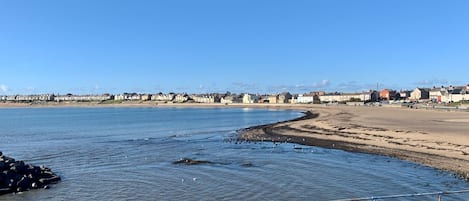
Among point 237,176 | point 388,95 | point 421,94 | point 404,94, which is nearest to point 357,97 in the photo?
point 388,95

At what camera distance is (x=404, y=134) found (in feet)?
107

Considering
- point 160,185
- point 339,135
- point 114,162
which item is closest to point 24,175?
point 160,185

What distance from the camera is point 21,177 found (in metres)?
17.6

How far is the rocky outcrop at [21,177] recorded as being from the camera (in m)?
16.8

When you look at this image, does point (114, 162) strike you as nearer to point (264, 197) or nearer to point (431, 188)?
point (264, 197)

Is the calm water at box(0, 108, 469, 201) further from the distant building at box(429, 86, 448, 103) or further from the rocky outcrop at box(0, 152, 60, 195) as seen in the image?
the distant building at box(429, 86, 448, 103)

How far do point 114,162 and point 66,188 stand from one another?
22.8ft

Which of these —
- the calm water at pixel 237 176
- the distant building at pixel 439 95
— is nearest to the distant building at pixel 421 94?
the distant building at pixel 439 95

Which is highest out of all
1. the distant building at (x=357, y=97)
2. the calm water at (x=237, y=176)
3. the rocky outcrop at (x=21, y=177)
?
the distant building at (x=357, y=97)

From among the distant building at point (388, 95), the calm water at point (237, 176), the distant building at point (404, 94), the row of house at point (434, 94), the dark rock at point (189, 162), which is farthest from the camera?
the distant building at point (404, 94)

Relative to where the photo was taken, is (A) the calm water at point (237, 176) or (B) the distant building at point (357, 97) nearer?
(A) the calm water at point (237, 176)

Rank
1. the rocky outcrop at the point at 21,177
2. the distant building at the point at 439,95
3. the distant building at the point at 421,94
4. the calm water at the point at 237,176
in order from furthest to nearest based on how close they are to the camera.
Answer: the distant building at the point at 421,94 → the distant building at the point at 439,95 → the rocky outcrop at the point at 21,177 → the calm water at the point at 237,176

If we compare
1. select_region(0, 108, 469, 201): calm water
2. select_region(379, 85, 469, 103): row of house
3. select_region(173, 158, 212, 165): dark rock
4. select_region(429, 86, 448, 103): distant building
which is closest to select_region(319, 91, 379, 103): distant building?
select_region(379, 85, 469, 103): row of house

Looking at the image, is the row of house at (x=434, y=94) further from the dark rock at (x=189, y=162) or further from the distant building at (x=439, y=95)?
the dark rock at (x=189, y=162)
